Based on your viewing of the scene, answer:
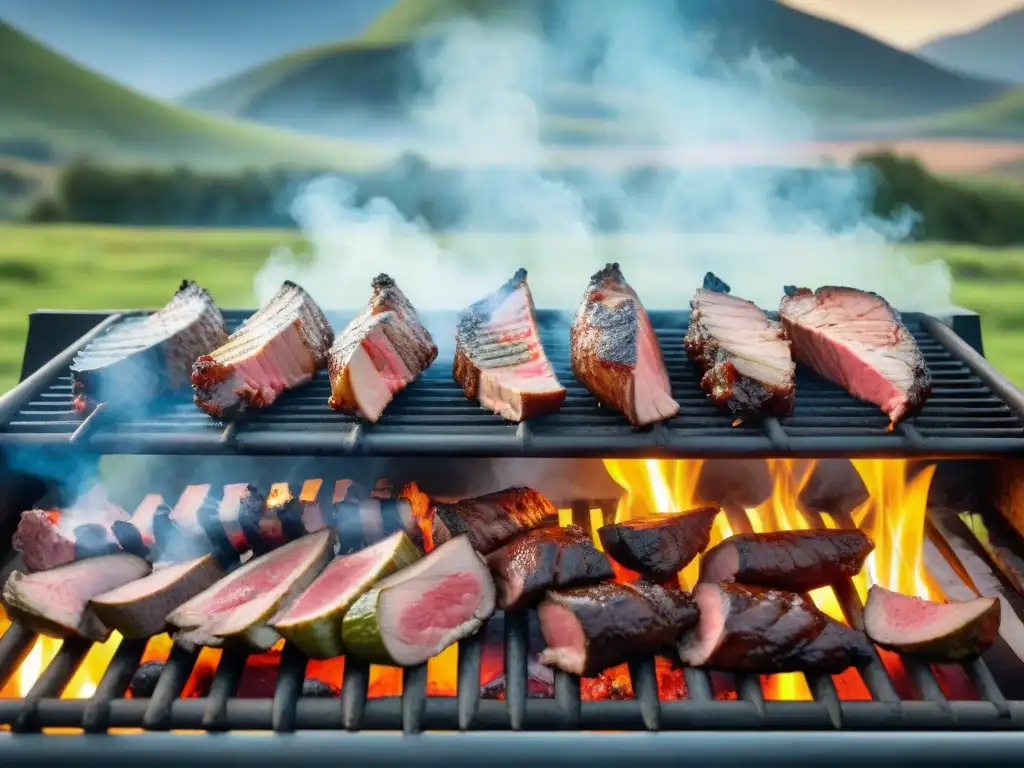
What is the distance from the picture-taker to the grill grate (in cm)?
263

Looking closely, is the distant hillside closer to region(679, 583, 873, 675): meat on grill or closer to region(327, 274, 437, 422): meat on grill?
region(327, 274, 437, 422): meat on grill

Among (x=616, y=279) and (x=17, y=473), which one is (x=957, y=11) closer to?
(x=616, y=279)

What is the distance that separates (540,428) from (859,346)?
52.4 inches

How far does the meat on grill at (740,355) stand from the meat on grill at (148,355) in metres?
2.03

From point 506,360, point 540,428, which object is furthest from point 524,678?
point 506,360

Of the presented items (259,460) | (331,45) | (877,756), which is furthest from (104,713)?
(331,45)

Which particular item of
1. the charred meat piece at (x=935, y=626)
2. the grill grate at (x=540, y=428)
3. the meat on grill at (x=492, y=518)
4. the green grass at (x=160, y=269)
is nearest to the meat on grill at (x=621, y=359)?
the grill grate at (x=540, y=428)

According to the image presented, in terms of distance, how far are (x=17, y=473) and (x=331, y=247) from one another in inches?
129

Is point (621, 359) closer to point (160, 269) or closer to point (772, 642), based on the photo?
point (772, 642)

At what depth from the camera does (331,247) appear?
6055 mm

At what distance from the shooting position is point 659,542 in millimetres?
2668

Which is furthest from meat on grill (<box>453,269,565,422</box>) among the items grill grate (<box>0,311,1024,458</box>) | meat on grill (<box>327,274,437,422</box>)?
meat on grill (<box>327,274,437,422</box>)

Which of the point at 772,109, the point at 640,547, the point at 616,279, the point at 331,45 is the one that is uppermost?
the point at 331,45

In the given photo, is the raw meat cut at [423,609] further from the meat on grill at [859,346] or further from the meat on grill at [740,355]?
the meat on grill at [859,346]
